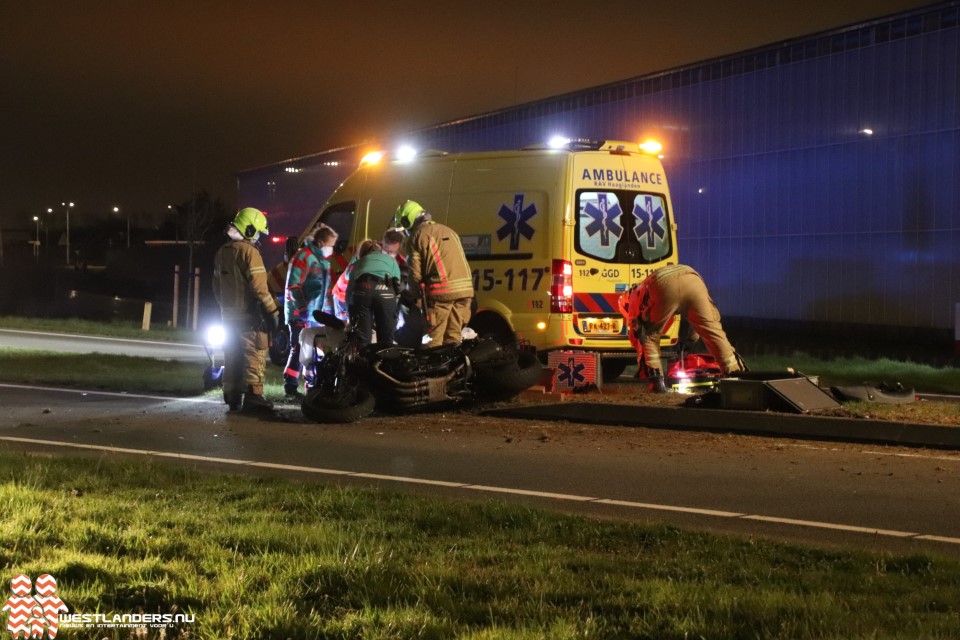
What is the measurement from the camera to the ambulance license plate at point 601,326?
1360cm

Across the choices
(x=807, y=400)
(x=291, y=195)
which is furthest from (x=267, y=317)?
(x=291, y=195)

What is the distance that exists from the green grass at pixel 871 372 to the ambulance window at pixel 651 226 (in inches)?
117

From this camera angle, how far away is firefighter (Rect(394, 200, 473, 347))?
42.5ft

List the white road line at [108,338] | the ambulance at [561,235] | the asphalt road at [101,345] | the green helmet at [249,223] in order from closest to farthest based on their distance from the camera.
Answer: the green helmet at [249,223], the ambulance at [561,235], the asphalt road at [101,345], the white road line at [108,338]

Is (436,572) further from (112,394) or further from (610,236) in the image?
(112,394)

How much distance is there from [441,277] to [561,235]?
56.8 inches

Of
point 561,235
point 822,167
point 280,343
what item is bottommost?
point 280,343

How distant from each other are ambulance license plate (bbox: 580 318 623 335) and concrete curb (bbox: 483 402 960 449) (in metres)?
1.77

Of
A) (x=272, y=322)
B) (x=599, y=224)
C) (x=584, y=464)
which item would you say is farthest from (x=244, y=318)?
(x=584, y=464)

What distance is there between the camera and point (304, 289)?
1379cm

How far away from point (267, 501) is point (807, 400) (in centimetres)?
545

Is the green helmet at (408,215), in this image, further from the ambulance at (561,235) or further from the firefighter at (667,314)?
the firefighter at (667,314)
